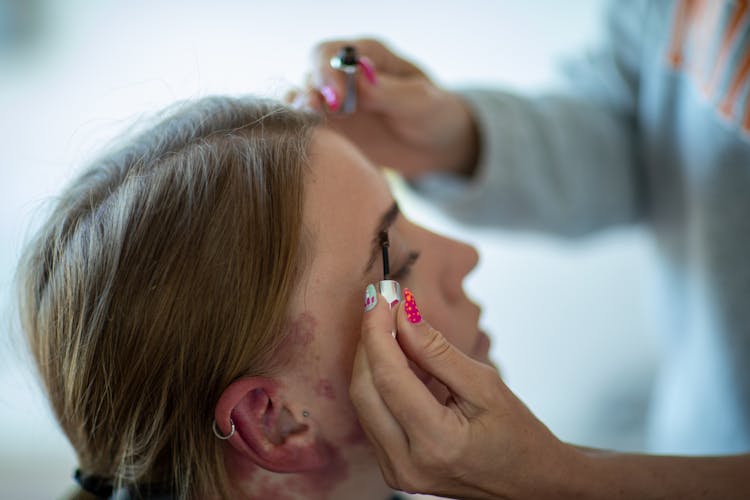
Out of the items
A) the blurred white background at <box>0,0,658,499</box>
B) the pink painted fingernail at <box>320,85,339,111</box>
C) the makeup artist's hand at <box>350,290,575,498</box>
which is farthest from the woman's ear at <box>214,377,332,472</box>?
the blurred white background at <box>0,0,658,499</box>

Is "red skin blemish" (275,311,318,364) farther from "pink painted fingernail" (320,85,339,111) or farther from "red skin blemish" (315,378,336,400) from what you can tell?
"pink painted fingernail" (320,85,339,111)

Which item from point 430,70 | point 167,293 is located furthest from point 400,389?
point 430,70

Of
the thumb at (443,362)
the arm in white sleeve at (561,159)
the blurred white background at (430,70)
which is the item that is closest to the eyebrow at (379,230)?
the thumb at (443,362)

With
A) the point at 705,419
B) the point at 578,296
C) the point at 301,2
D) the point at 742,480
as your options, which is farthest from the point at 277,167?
the point at 578,296

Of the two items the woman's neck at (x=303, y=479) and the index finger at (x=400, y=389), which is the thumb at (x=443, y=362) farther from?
the woman's neck at (x=303, y=479)

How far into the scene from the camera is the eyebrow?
79 cm

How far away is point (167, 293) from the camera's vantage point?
0.72m

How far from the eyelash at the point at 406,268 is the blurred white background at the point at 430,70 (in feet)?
2.22

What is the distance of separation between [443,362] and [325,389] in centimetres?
16

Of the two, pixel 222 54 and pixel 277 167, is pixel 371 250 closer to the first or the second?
pixel 277 167

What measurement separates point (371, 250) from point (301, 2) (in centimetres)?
96

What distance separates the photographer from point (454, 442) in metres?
0.65

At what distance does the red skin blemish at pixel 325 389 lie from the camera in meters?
0.77

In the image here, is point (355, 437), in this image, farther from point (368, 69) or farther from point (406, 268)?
point (368, 69)
